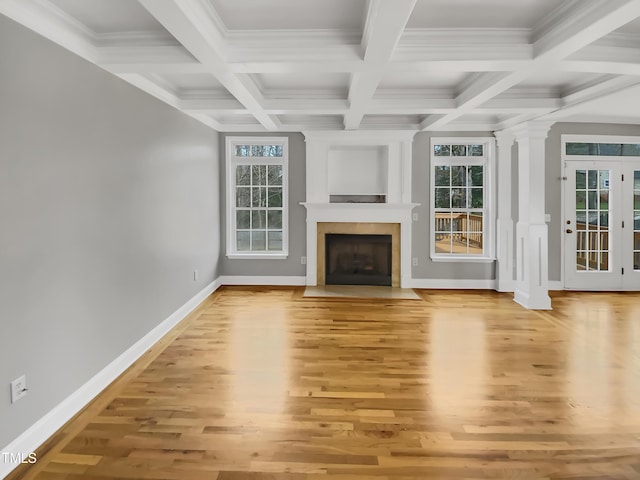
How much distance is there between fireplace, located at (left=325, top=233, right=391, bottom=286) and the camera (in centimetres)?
651

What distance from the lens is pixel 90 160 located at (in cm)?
286

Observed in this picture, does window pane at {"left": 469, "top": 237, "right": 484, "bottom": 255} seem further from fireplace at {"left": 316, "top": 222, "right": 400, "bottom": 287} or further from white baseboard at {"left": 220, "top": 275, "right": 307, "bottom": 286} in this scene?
white baseboard at {"left": 220, "top": 275, "right": 307, "bottom": 286}

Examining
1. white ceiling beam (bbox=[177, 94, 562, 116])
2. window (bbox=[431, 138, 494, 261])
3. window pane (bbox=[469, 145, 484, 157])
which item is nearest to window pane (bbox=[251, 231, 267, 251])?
white ceiling beam (bbox=[177, 94, 562, 116])

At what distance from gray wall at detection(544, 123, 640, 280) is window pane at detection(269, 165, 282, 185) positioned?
12.9 ft

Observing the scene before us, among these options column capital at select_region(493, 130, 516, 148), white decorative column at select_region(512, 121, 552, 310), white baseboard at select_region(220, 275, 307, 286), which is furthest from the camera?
white baseboard at select_region(220, 275, 307, 286)

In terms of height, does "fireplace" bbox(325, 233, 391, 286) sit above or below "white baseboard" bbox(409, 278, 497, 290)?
above

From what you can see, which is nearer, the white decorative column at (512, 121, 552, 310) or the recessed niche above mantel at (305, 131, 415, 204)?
the white decorative column at (512, 121, 552, 310)

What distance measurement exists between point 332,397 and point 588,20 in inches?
107

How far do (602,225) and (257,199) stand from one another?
202 inches

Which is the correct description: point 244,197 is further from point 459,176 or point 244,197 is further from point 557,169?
point 557,169

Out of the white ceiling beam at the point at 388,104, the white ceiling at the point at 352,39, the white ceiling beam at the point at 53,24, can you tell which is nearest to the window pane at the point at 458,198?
the white ceiling beam at the point at 388,104

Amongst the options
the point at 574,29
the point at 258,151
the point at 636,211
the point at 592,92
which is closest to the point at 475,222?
the point at 636,211

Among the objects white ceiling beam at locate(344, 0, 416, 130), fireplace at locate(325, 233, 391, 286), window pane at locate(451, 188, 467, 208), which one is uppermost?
white ceiling beam at locate(344, 0, 416, 130)

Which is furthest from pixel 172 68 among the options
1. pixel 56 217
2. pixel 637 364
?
pixel 637 364
